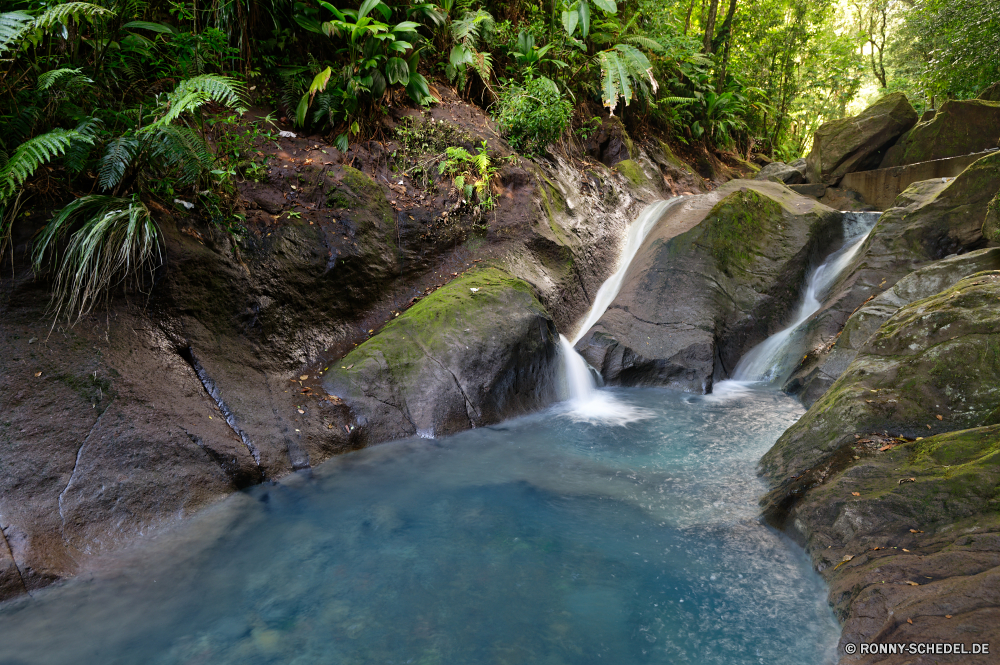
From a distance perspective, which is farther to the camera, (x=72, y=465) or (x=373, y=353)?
(x=373, y=353)

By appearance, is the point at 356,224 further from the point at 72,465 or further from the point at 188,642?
the point at 188,642

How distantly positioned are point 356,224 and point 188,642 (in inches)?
182

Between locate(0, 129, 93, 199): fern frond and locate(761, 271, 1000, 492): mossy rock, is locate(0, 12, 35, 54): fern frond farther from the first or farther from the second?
locate(761, 271, 1000, 492): mossy rock

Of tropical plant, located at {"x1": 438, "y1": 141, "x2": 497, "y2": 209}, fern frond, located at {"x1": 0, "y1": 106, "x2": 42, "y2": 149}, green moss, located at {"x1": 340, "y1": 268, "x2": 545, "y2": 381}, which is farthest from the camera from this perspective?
tropical plant, located at {"x1": 438, "y1": 141, "x2": 497, "y2": 209}

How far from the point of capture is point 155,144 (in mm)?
4133

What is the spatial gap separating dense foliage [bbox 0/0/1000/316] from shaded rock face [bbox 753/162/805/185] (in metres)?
1.50

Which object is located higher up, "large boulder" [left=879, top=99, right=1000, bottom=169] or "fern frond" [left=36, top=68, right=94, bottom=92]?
"large boulder" [left=879, top=99, right=1000, bottom=169]

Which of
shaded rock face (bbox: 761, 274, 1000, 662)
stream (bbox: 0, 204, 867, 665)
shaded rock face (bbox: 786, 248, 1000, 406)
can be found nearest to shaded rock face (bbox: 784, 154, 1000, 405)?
shaded rock face (bbox: 786, 248, 1000, 406)

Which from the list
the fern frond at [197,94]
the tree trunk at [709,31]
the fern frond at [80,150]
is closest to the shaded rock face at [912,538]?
the fern frond at [197,94]

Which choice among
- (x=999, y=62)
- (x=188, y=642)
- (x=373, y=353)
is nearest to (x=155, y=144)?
(x=373, y=353)

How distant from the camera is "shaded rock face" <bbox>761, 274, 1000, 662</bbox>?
235 centimetres

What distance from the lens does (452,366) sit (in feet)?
17.8

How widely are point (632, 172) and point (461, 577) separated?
933 cm

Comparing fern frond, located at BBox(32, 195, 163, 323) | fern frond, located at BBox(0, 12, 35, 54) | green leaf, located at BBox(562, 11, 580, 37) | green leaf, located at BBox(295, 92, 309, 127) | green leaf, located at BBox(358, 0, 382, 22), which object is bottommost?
fern frond, located at BBox(32, 195, 163, 323)
